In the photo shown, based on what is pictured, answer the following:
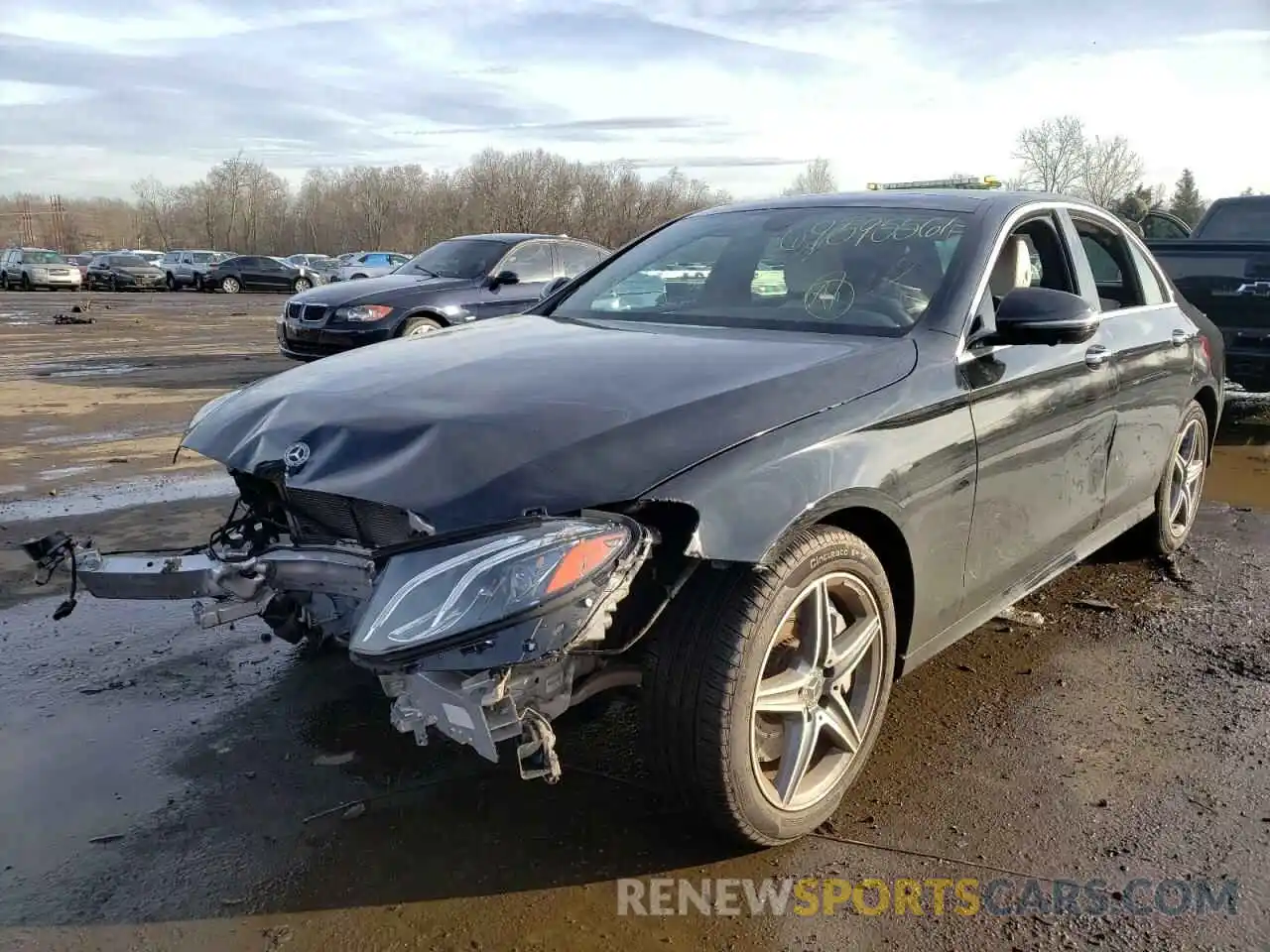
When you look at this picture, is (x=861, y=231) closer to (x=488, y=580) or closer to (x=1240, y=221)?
(x=488, y=580)

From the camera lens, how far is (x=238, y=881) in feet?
8.24

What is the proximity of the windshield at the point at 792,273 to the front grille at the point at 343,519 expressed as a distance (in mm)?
1423

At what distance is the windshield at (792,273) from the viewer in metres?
3.29

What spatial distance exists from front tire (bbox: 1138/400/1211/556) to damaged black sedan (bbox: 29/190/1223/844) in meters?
1.15

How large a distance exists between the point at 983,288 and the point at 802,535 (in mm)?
1306

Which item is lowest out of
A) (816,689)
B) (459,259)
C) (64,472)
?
(64,472)

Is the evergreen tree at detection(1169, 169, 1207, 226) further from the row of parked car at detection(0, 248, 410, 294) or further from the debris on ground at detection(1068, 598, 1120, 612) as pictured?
the debris on ground at detection(1068, 598, 1120, 612)

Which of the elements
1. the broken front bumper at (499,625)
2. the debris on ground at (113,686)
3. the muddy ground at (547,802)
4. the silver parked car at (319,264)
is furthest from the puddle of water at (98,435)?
the silver parked car at (319,264)

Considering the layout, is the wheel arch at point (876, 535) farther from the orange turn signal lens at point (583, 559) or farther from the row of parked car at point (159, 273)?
the row of parked car at point (159, 273)

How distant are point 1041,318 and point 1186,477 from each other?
98.0 inches

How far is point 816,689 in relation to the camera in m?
2.67

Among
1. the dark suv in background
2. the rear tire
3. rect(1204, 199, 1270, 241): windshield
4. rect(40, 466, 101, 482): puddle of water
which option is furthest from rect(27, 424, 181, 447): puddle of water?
rect(1204, 199, 1270, 241): windshield

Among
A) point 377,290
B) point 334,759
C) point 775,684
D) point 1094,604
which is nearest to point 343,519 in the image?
point 334,759

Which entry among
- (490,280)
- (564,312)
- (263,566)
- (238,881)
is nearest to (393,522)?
(263,566)
